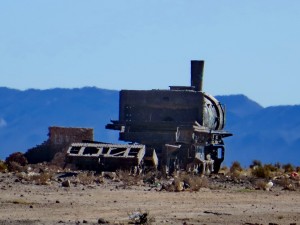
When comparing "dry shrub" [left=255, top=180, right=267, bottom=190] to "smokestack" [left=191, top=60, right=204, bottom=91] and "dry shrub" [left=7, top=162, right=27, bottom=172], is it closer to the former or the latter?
"dry shrub" [left=7, top=162, right=27, bottom=172]

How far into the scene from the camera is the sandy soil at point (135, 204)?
19.7 m

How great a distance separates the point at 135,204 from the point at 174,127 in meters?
17.1

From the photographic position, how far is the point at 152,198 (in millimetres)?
25000

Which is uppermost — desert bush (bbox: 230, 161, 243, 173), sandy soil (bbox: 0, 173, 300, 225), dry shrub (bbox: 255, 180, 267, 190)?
desert bush (bbox: 230, 161, 243, 173)

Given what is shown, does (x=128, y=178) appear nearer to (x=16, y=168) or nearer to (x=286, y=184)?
(x=286, y=184)

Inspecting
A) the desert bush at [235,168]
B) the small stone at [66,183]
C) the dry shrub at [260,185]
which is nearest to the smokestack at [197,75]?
the desert bush at [235,168]

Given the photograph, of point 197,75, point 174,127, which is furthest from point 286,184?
point 197,75

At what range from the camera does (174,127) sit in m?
40.0

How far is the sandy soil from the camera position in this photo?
19703 mm

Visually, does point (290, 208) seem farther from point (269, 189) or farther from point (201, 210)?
point (269, 189)

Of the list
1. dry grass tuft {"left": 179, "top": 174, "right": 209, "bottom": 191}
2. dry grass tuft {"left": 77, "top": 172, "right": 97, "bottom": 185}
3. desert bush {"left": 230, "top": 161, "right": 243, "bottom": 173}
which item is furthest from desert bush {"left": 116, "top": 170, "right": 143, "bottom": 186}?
desert bush {"left": 230, "top": 161, "right": 243, "bottom": 173}

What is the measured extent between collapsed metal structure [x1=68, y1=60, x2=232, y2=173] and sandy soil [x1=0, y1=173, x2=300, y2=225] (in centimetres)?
811

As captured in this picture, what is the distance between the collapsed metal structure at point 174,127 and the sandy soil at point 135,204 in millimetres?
8109

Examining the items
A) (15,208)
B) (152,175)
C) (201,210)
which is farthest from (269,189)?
(15,208)
